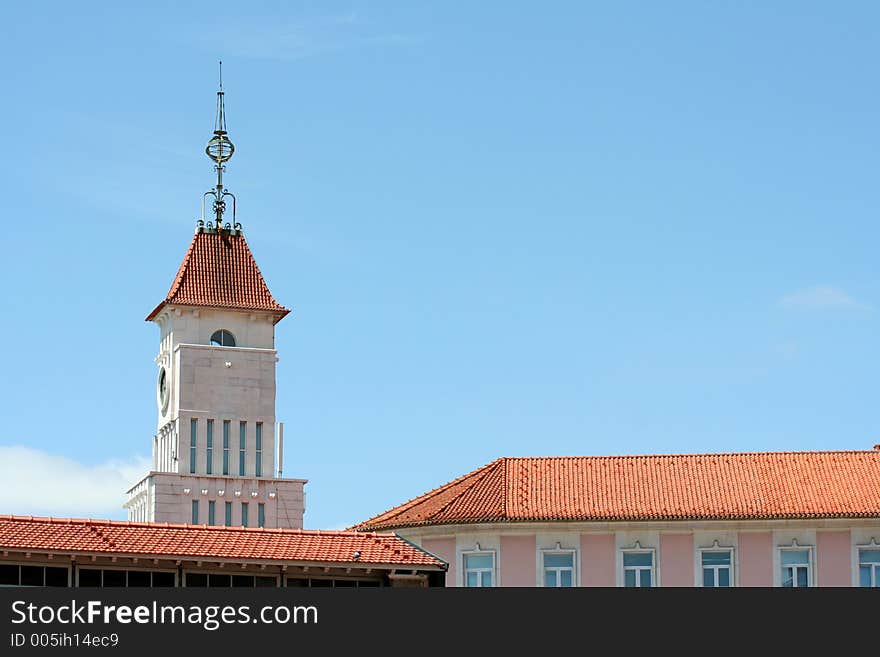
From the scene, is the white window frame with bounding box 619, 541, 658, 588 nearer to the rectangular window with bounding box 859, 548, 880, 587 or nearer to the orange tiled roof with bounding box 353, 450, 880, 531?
the orange tiled roof with bounding box 353, 450, 880, 531

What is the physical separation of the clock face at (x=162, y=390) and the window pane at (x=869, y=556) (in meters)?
45.5

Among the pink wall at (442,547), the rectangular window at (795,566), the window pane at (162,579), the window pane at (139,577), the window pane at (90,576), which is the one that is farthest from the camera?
the pink wall at (442,547)

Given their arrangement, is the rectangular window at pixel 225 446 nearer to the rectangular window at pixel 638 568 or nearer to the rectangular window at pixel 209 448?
the rectangular window at pixel 209 448

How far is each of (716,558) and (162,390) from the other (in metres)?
44.2

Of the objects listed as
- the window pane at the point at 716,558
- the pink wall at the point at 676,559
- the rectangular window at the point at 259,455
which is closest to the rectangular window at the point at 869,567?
the window pane at the point at 716,558

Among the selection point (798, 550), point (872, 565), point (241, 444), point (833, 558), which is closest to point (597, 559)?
point (798, 550)

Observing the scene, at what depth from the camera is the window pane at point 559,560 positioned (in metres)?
82.1

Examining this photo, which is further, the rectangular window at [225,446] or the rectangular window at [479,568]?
the rectangular window at [225,446]

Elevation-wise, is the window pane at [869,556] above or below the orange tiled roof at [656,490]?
below

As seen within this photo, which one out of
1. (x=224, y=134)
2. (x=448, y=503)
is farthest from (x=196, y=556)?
(x=224, y=134)
